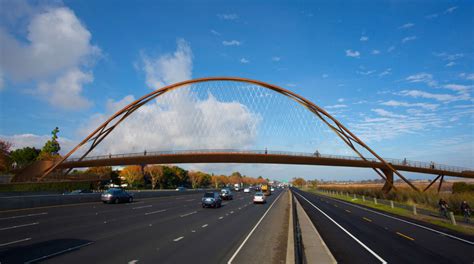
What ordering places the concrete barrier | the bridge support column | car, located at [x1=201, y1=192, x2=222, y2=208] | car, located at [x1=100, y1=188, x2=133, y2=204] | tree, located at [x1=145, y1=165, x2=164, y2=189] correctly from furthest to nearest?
1. tree, located at [x1=145, y1=165, x2=164, y2=189]
2. the bridge support column
3. car, located at [x1=100, y1=188, x2=133, y2=204]
4. car, located at [x1=201, y1=192, x2=222, y2=208]
5. the concrete barrier

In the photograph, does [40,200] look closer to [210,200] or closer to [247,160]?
[210,200]

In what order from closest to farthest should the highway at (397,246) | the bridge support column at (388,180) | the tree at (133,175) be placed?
the highway at (397,246) → the bridge support column at (388,180) → the tree at (133,175)

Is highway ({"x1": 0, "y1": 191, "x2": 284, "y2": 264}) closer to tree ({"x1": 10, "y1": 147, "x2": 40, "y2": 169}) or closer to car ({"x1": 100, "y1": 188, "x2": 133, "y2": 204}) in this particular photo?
car ({"x1": 100, "y1": 188, "x2": 133, "y2": 204})

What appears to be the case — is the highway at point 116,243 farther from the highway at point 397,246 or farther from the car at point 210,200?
the car at point 210,200

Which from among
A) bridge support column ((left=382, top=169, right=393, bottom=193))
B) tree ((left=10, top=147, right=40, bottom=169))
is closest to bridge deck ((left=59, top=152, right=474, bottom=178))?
bridge support column ((left=382, top=169, right=393, bottom=193))

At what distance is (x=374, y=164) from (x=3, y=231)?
7582cm

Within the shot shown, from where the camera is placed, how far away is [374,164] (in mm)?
76375

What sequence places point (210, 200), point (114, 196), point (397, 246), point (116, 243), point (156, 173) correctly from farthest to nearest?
point (156, 173) → point (114, 196) → point (210, 200) → point (397, 246) → point (116, 243)

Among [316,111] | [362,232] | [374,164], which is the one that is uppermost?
[316,111]

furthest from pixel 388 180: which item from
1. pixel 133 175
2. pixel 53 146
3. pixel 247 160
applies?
pixel 53 146

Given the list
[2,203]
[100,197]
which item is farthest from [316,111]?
[2,203]

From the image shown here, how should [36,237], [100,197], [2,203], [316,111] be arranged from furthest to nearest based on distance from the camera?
[316,111] → [100,197] → [2,203] → [36,237]

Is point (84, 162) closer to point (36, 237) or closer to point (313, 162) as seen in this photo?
point (313, 162)

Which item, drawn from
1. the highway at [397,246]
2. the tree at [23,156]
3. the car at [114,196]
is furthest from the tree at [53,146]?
the highway at [397,246]
